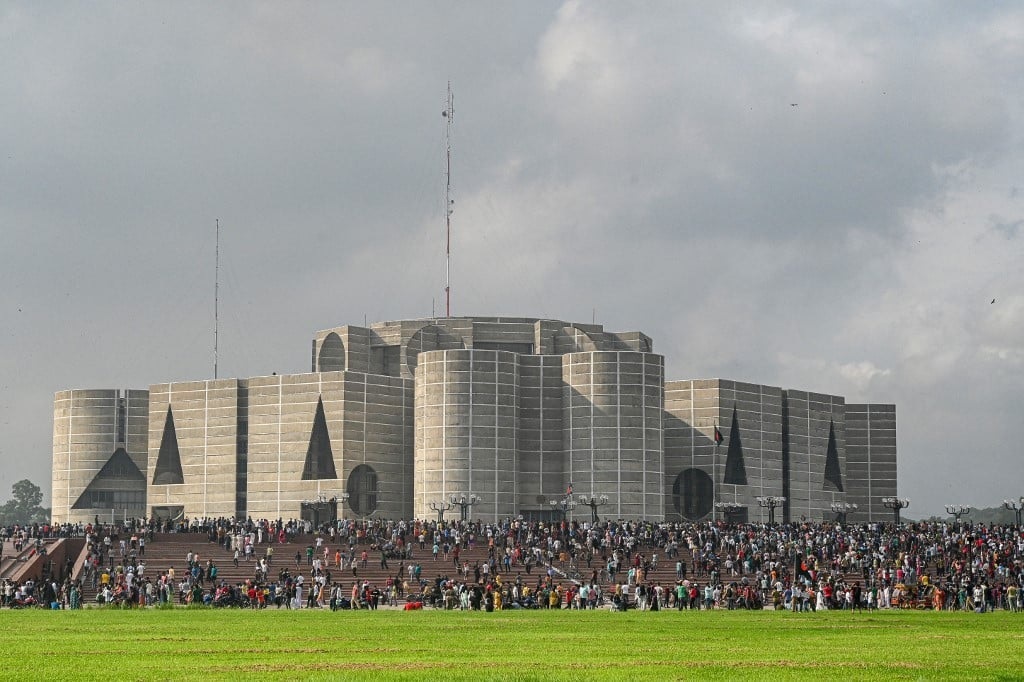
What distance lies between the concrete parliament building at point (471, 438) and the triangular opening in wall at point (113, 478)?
0.55 ft

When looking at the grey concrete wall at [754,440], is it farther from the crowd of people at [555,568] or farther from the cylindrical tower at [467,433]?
the crowd of people at [555,568]

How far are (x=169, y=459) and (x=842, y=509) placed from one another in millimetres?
49879

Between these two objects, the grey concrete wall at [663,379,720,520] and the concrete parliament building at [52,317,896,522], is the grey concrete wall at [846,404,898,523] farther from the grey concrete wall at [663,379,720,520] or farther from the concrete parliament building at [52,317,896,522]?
the grey concrete wall at [663,379,720,520]

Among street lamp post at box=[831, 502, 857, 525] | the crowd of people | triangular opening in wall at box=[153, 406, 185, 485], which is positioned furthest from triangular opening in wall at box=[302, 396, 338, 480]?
street lamp post at box=[831, 502, 857, 525]

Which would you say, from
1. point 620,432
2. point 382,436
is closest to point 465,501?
point 620,432

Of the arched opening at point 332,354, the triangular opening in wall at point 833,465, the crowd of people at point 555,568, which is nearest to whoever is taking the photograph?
the crowd of people at point 555,568

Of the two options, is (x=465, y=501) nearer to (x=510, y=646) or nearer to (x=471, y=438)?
(x=471, y=438)

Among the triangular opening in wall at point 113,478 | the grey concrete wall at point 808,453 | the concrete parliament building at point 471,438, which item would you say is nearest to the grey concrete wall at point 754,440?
the concrete parliament building at point 471,438

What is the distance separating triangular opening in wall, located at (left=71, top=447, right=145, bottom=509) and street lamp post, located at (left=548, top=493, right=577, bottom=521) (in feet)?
108

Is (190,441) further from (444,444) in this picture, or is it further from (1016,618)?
(1016,618)

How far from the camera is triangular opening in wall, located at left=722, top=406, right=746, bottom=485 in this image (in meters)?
114

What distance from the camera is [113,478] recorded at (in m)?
120

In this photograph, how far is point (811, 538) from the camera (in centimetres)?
7675

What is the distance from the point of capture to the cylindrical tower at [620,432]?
348 ft
